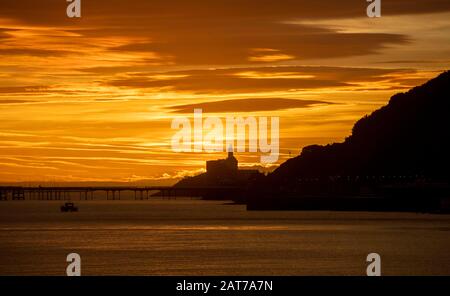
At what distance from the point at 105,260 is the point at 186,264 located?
8273mm

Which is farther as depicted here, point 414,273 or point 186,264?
point 186,264

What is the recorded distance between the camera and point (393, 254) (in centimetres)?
8519

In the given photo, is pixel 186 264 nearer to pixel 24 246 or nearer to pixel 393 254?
pixel 393 254
